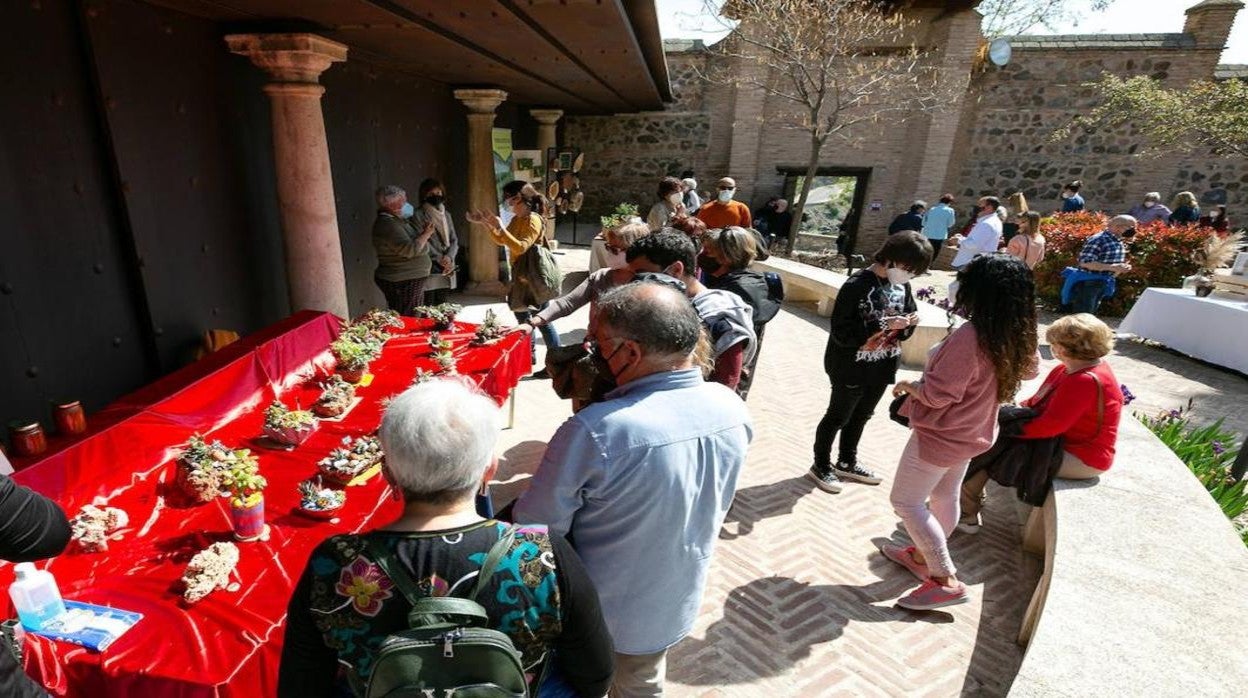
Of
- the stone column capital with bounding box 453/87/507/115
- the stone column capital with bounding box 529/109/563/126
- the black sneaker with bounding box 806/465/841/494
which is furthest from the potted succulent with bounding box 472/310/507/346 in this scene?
the stone column capital with bounding box 529/109/563/126

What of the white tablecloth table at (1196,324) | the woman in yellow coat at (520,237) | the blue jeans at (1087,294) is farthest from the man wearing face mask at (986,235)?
the woman in yellow coat at (520,237)

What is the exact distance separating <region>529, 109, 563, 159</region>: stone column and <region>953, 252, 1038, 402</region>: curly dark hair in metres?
11.2

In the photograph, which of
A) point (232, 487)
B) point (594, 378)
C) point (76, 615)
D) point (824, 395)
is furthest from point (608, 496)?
point (824, 395)

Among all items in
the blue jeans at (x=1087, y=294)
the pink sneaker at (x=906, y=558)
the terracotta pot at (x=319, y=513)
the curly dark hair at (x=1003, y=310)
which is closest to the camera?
the terracotta pot at (x=319, y=513)

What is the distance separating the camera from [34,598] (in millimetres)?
Answer: 1776

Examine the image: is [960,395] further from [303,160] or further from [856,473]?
[303,160]

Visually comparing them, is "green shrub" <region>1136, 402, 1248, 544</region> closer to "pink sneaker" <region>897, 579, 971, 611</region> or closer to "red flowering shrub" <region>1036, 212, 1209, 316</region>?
"pink sneaker" <region>897, 579, 971, 611</region>

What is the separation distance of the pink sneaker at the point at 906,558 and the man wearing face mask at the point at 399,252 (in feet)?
Answer: 15.4

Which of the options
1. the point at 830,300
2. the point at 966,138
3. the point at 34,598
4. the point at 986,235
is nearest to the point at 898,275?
the point at 34,598

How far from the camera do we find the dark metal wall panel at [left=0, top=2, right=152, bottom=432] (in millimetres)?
3225

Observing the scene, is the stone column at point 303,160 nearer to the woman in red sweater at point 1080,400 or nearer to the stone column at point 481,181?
the stone column at point 481,181

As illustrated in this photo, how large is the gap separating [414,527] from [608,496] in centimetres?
56

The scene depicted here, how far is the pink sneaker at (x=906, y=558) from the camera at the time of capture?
3.53 m

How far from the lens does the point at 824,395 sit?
245 inches
